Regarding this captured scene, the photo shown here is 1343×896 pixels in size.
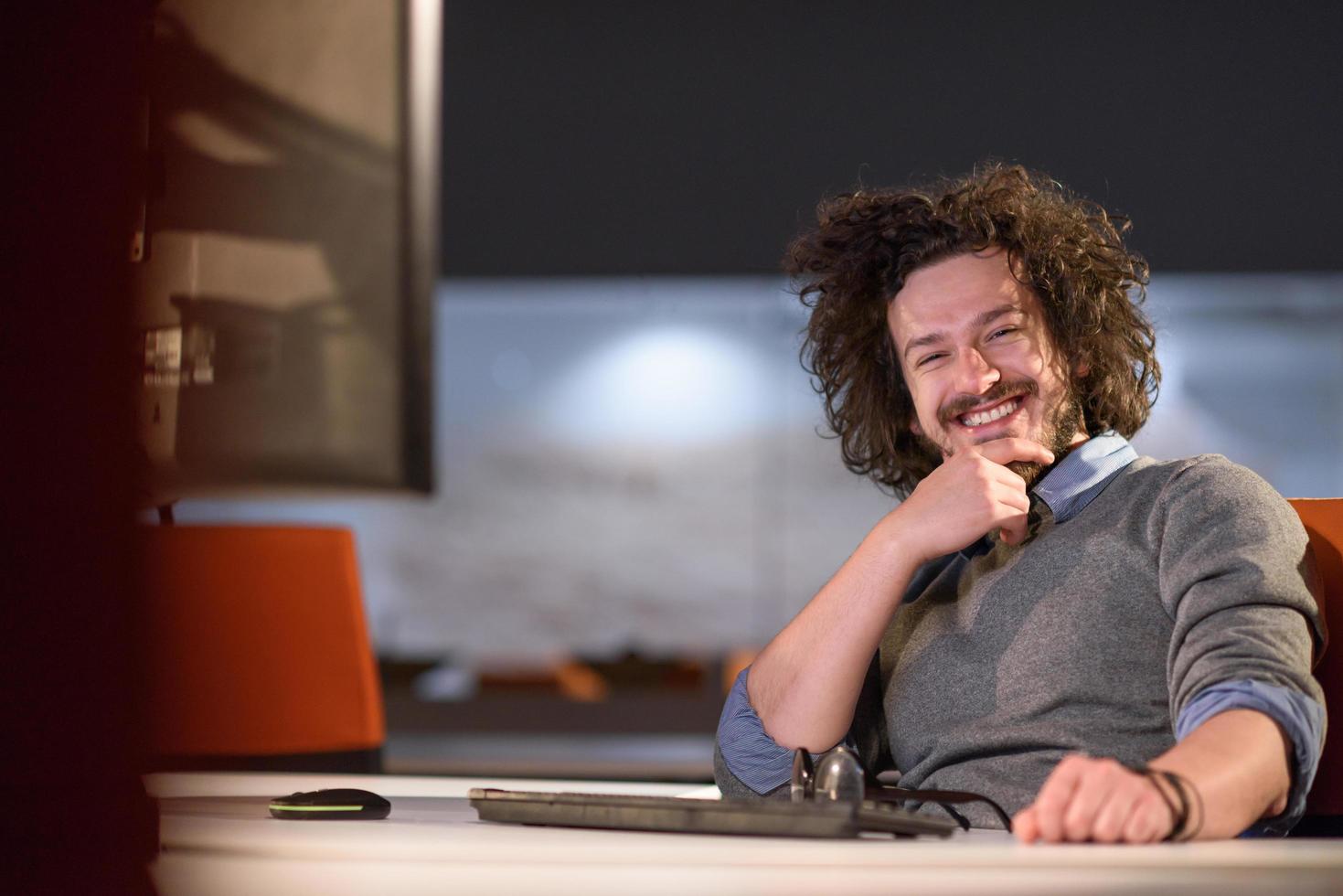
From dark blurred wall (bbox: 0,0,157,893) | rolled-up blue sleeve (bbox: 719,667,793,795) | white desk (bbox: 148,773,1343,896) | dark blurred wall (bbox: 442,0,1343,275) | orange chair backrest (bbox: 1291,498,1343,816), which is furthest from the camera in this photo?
dark blurred wall (bbox: 442,0,1343,275)

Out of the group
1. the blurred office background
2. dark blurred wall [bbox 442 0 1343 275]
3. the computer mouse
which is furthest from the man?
dark blurred wall [bbox 442 0 1343 275]

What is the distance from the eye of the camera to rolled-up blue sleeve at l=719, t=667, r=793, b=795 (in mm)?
1424

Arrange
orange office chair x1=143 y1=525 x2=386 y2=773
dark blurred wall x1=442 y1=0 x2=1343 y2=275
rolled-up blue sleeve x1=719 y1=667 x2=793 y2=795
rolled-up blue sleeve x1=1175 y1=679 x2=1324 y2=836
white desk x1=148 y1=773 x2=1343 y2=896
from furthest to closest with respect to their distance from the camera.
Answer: dark blurred wall x1=442 y1=0 x2=1343 y2=275 → orange office chair x1=143 y1=525 x2=386 y2=773 → rolled-up blue sleeve x1=719 y1=667 x2=793 y2=795 → rolled-up blue sleeve x1=1175 y1=679 x2=1324 y2=836 → white desk x1=148 y1=773 x2=1343 y2=896

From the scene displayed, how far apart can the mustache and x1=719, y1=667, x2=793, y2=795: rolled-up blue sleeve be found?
0.39 meters

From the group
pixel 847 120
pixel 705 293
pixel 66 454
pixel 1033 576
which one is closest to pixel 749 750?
pixel 1033 576

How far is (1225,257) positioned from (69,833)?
498 centimetres

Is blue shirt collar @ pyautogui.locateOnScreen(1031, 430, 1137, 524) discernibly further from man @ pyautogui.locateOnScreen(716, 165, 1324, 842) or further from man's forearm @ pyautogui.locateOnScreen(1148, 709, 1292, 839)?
man's forearm @ pyautogui.locateOnScreen(1148, 709, 1292, 839)

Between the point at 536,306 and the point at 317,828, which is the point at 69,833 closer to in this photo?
the point at 317,828

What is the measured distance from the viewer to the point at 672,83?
5.10m

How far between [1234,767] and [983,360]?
674 mm

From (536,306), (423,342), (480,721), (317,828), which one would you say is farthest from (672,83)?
(317,828)

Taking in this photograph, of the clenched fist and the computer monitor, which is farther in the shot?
the clenched fist

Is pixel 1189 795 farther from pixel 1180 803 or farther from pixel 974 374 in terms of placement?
pixel 974 374

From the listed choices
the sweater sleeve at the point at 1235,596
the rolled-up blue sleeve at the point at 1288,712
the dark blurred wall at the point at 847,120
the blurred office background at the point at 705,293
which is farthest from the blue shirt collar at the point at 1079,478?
the dark blurred wall at the point at 847,120
